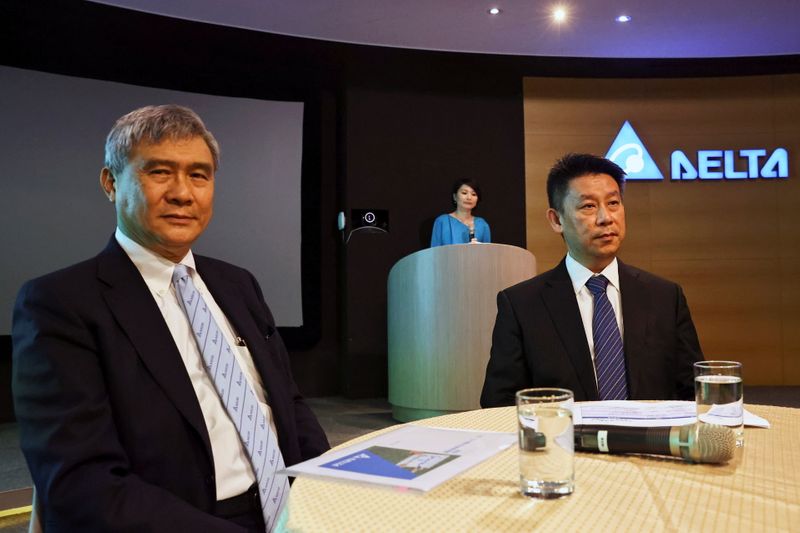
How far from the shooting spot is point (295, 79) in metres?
6.31

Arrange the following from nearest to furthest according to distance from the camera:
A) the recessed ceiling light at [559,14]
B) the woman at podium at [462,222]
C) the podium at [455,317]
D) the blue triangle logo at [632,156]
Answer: the podium at [455,317]
the recessed ceiling light at [559,14]
the woman at podium at [462,222]
the blue triangle logo at [632,156]

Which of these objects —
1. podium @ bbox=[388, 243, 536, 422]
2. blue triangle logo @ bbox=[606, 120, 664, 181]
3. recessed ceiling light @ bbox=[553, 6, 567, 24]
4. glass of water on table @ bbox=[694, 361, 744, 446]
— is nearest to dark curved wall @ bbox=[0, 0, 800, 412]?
blue triangle logo @ bbox=[606, 120, 664, 181]

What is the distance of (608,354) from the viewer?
2.01 meters

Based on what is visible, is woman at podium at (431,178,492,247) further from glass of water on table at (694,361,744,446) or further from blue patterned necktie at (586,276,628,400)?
glass of water on table at (694,361,744,446)

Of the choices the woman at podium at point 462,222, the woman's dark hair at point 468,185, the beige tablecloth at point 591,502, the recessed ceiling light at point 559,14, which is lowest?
the beige tablecloth at point 591,502

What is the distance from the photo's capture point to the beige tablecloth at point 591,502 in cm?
78

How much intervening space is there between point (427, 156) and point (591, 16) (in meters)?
1.93

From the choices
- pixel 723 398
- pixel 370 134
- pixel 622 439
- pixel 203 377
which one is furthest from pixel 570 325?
pixel 370 134

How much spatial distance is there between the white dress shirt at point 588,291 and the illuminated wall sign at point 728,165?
5.14 meters

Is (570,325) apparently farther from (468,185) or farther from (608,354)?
(468,185)

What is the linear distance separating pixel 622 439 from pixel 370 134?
557 centimetres

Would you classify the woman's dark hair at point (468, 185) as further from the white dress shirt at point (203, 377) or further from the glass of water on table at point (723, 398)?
the glass of water on table at point (723, 398)

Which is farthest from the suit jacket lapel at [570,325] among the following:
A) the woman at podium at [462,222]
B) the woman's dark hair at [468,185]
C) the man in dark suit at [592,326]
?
the woman's dark hair at [468,185]

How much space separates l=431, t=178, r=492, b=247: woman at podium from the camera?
6.06 metres
